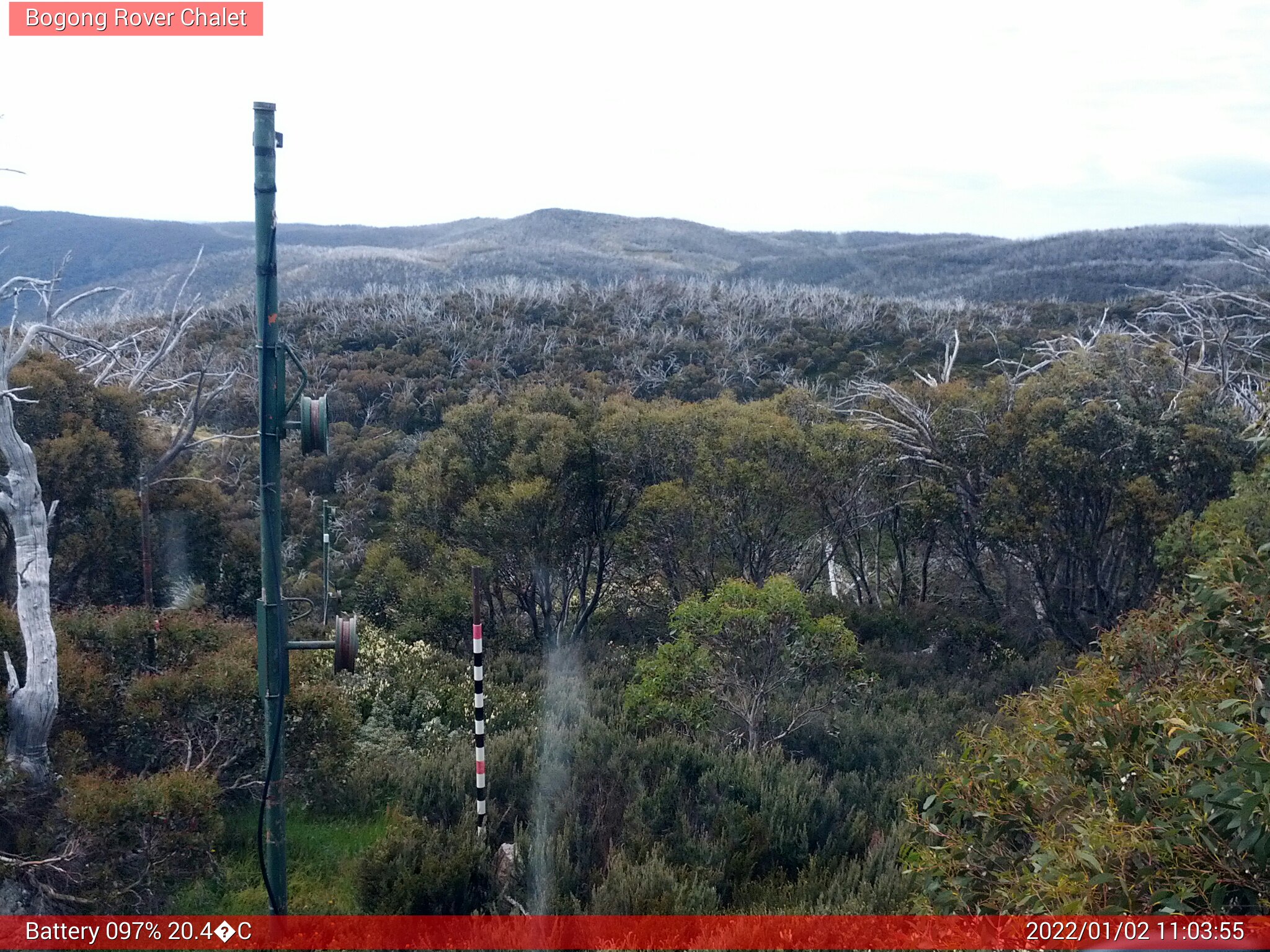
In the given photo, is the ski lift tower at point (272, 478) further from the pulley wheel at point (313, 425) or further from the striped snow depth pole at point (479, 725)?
the striped snow depth pole at point (479, 725)

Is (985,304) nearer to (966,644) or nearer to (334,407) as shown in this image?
(334,407)

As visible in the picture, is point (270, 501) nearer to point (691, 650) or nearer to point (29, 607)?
point (29, 607)

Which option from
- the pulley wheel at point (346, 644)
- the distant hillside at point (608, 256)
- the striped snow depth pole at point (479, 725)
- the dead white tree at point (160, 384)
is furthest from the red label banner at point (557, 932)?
the distant hillside at point (608, 256)

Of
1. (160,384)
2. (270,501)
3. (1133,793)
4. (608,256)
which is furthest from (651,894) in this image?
(608,256)

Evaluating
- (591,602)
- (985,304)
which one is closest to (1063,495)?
(591,602)

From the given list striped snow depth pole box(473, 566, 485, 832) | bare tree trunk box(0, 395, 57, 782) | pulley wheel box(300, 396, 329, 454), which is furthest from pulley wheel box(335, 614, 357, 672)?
bare tree trunk box(0, 395, 57, 782)

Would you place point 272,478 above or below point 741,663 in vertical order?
above
